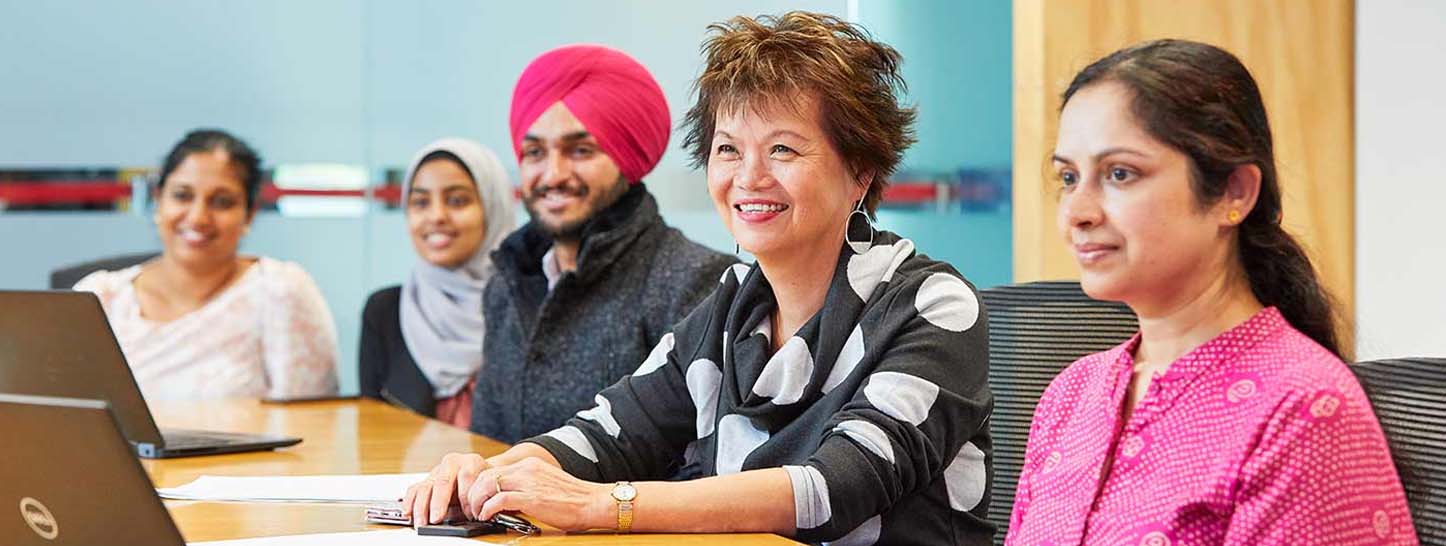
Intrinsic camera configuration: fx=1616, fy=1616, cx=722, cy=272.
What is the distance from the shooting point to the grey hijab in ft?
12.7


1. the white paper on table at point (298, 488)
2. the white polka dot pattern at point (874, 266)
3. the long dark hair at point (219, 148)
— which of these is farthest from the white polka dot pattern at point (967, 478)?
the long dark hair at point (219, 148)

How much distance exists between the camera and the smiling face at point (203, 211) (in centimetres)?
376

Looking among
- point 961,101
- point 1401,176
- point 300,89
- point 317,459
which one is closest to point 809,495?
point 317,459

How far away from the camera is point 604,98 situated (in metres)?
3.04

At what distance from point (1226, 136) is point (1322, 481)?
30cm

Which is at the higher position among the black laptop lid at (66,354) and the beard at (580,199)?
the beard at (580,199)

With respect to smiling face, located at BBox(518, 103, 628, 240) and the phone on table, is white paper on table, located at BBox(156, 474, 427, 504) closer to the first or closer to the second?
the phone on table

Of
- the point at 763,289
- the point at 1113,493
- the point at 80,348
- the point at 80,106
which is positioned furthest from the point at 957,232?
the point at 80,106

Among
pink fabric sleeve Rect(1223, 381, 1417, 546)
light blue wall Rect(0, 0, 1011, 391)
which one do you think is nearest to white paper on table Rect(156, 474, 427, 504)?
pink fabric sleeve Rect(1223, 381, 1417, 546)

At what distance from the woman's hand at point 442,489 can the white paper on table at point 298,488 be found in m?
0.19

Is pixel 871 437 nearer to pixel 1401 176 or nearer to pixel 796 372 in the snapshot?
pixel 796 372

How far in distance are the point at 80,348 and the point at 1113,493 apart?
1650 millimetres

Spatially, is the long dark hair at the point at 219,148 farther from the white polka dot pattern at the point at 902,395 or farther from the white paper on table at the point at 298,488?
the white polka dot pattern at the point at 902,395

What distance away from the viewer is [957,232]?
3555mm
